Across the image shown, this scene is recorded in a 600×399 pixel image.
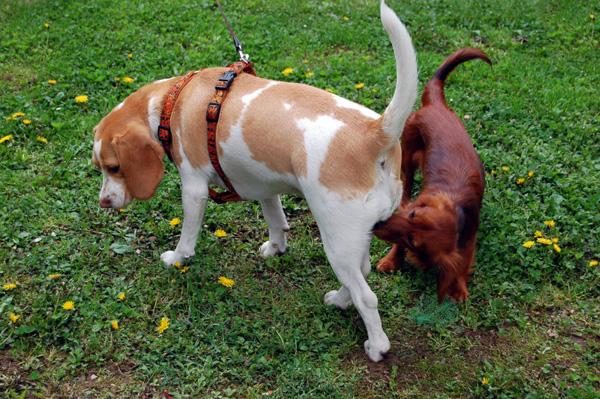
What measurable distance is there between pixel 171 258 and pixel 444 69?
2440 millimetres

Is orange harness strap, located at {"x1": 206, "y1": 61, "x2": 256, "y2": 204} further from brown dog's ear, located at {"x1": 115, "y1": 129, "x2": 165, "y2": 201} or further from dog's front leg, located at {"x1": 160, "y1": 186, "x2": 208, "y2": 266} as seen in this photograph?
brown dog's ear, located at {"x1": 115, "y1": 129, "x2": 165, "y2": 201}

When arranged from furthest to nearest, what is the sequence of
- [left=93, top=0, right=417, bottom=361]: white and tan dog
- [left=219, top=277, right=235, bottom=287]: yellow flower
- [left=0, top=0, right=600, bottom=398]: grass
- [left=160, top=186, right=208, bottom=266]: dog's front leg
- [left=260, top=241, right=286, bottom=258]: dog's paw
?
[left=260, top=241, right=286, bottom=258]: dog's paw, [left=219, top=277, right=235, bottom=287]: yellow flower, [left=160, top=186, right=208, bottom=266]: dog's front leg, [left=0, top=0, right=600, bottom=398]: grass, [left=93, top=0, right=417, bottom=361]: white and tan dog

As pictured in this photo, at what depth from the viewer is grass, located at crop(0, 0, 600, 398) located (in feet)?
9.47

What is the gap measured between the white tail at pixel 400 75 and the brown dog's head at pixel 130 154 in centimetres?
142

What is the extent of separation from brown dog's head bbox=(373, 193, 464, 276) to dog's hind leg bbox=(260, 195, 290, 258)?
959 millimetres

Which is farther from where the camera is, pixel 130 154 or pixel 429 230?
pixel 130 154

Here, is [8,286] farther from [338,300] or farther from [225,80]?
[338,300]

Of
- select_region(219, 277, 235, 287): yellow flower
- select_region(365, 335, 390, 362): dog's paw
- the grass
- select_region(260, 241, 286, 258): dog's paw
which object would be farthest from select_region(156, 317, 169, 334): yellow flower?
select_region(365, 335, 390, 362): dog's paw

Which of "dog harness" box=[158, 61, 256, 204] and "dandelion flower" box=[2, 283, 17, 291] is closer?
"dog harness" box=[158, 61, 256, 204]

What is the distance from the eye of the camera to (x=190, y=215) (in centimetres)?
320

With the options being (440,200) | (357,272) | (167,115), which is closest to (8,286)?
(167,115)

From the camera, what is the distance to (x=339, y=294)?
322 cm

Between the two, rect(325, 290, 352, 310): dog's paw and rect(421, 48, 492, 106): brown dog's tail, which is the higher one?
rect(421, 48, 492, 106): brown dog's tail

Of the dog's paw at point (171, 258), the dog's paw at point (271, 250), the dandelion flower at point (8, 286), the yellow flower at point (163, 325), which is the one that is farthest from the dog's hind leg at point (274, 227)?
the dandelion flower at point (8, 286)
